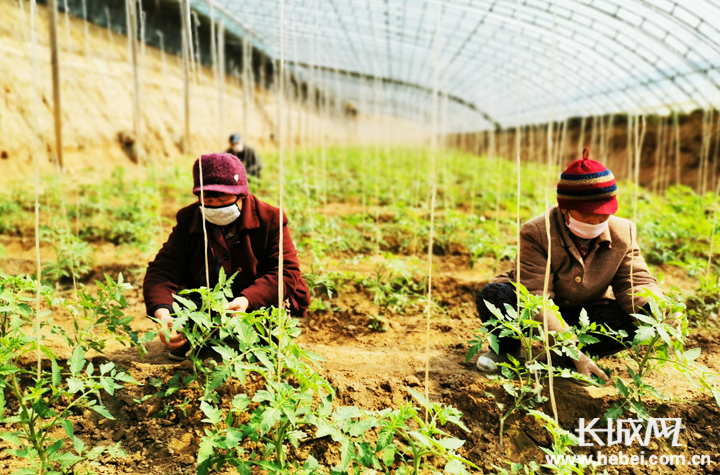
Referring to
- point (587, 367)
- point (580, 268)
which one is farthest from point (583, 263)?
point (587, 367)

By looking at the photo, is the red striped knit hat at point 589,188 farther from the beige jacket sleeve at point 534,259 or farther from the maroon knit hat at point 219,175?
the maroon knit hat at point 219,175

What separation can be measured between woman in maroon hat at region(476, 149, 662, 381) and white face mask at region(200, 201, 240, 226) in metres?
1.19

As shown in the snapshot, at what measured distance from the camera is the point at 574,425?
1.79 metres

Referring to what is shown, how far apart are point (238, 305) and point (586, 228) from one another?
1.51 meters

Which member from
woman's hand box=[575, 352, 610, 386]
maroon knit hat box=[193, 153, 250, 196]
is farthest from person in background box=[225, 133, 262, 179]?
woman's hand box=[575, 352, 610, 386]

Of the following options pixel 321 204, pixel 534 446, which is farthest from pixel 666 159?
pixel 534 446

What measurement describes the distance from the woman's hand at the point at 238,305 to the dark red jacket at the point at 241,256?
0.58 feet

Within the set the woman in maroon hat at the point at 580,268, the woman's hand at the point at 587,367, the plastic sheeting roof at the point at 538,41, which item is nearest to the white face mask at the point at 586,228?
the woman in maroon hat at the point at 580,268

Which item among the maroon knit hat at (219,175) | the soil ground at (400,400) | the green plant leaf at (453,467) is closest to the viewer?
the green plant leaf at (453,467)

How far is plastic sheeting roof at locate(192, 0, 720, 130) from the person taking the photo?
28.4 feet

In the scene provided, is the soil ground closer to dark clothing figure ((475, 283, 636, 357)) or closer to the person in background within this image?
dark clothing figure ((475, 283, 636, 357))

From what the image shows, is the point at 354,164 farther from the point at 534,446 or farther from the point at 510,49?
the point at 534,446

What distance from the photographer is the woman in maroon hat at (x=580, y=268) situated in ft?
6.54

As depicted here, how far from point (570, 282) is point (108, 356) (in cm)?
218
